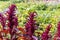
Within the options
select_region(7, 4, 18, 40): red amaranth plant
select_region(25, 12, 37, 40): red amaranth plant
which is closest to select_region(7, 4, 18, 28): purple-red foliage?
select_region(7, 4, 18, 40): red amaranth plant

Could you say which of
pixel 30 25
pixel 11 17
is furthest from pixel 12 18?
pixel 30 25

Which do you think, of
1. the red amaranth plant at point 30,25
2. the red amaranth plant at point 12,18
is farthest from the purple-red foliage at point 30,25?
the red amaranth plant at point 12,18

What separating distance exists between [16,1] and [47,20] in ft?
15.6

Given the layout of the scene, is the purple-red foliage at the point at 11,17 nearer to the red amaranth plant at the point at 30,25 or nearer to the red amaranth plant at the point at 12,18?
the red amaranth plant at the point at 12,18

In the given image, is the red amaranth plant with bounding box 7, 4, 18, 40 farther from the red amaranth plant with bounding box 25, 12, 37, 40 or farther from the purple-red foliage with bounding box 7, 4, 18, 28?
the red amaranth plant with bounding box 25, 12, 37, 40

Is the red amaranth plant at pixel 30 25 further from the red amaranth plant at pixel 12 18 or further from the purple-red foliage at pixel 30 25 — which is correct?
the red amaranth plant at pixel 12 18

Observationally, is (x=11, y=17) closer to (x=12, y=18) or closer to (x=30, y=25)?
(x=12, y=18)

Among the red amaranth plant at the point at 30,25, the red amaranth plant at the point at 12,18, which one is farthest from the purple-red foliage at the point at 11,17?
the red amaranth plant at the point at 30,25

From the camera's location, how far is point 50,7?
8.74m

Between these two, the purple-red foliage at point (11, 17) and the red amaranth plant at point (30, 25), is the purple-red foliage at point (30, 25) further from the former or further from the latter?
the purple-red foliage at point (11, 17)

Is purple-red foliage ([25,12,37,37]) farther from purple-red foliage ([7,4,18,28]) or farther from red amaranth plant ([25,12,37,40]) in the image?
purple-red foliage ([7,4,18,28])

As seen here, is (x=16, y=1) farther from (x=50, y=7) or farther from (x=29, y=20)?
(x=29, y=20)

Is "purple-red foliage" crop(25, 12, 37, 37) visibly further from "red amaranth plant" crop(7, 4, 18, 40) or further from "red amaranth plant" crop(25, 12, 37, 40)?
"red amaranth plant" crop(7, 4, 18, 40)

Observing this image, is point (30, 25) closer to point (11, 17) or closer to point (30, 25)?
point (30, 25)
